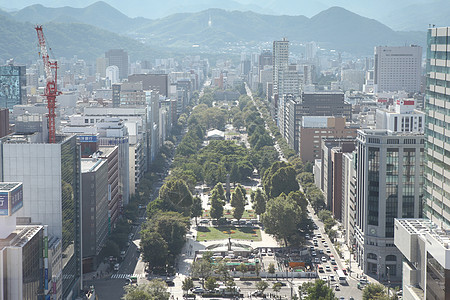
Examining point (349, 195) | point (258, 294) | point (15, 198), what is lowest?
point (258, 294)

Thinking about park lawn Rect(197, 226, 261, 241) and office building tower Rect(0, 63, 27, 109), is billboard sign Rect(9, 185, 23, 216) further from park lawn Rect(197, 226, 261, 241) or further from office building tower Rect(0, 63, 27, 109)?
office building tower Rect(0, 63, 27, 109)

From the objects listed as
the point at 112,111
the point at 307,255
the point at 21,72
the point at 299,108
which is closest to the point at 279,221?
the point at 307,255

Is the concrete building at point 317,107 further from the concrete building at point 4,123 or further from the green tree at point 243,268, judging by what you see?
the green tree at point 243,268

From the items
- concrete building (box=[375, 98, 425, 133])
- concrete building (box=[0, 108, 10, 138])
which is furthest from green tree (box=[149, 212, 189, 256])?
concrete building (box=[0, 108, 10, 138])

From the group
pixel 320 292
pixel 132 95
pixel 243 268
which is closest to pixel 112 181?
pixel 243 268

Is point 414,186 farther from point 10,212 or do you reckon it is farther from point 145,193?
point 145,193

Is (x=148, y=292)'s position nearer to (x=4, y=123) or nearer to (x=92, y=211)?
(x=92, y=211)
